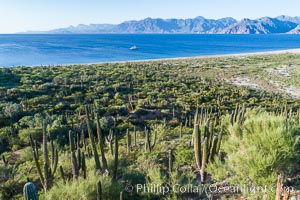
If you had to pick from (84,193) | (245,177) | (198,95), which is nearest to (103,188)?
(84,193)

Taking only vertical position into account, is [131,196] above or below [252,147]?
below

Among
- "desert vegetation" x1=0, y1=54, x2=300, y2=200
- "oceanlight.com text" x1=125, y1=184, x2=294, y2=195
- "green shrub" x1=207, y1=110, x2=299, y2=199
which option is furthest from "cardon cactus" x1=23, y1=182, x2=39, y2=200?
"green shrub" x1=207, y1=110, x2=299, y2=199

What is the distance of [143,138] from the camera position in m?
19.9

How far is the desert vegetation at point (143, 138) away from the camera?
1011 centimetres

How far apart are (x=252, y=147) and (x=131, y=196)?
196 inches

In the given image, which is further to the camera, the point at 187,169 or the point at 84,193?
the point at 187,169

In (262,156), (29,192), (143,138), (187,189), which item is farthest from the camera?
(143,138)

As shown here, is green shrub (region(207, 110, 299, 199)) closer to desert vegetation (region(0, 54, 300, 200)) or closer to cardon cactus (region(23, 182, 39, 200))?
desert vegetation (region(0, 54, 300, 200))

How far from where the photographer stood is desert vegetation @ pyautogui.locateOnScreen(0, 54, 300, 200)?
10109 millimetres

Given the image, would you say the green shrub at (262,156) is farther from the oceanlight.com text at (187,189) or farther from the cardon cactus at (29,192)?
the cardon cactus at (29,192)

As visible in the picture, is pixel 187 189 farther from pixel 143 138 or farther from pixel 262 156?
pixel 143 138

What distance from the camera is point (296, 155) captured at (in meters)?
10.1

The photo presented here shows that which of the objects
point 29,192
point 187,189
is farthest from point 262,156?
point 29,192

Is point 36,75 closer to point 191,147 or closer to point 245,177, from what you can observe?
point 191,147
